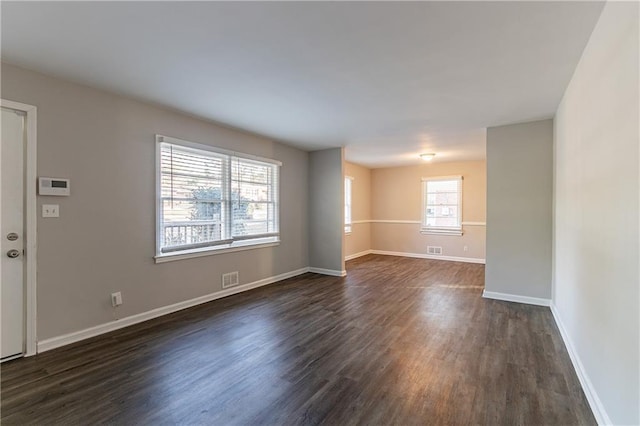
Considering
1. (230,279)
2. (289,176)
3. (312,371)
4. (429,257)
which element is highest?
(289,176)

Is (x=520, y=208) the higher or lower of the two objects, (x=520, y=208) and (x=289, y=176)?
the lower

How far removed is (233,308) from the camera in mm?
3922

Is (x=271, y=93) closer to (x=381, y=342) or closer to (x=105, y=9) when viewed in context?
(x=105, y=9)

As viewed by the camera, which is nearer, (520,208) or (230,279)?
(520,208)

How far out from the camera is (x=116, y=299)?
3.22 metres

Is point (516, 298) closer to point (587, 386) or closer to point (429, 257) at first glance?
point (587, 386)

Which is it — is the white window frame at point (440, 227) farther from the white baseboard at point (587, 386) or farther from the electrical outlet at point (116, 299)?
the electrical outlet at point (116, 299)

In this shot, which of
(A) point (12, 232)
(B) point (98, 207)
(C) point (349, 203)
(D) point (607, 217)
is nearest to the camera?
(D) point (607, 217)

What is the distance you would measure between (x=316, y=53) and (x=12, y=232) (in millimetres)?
2997

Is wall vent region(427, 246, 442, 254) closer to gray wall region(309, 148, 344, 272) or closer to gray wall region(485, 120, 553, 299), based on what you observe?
gray wall region(309, 148, 344, 272)

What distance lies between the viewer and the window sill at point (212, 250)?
370 cm

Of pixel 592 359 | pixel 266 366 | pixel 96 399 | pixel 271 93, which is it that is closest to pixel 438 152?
pixel 271 93

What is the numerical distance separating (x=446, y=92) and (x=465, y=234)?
528 centimetres

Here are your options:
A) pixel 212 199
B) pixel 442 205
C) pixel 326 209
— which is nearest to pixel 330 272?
pixel 326 209
